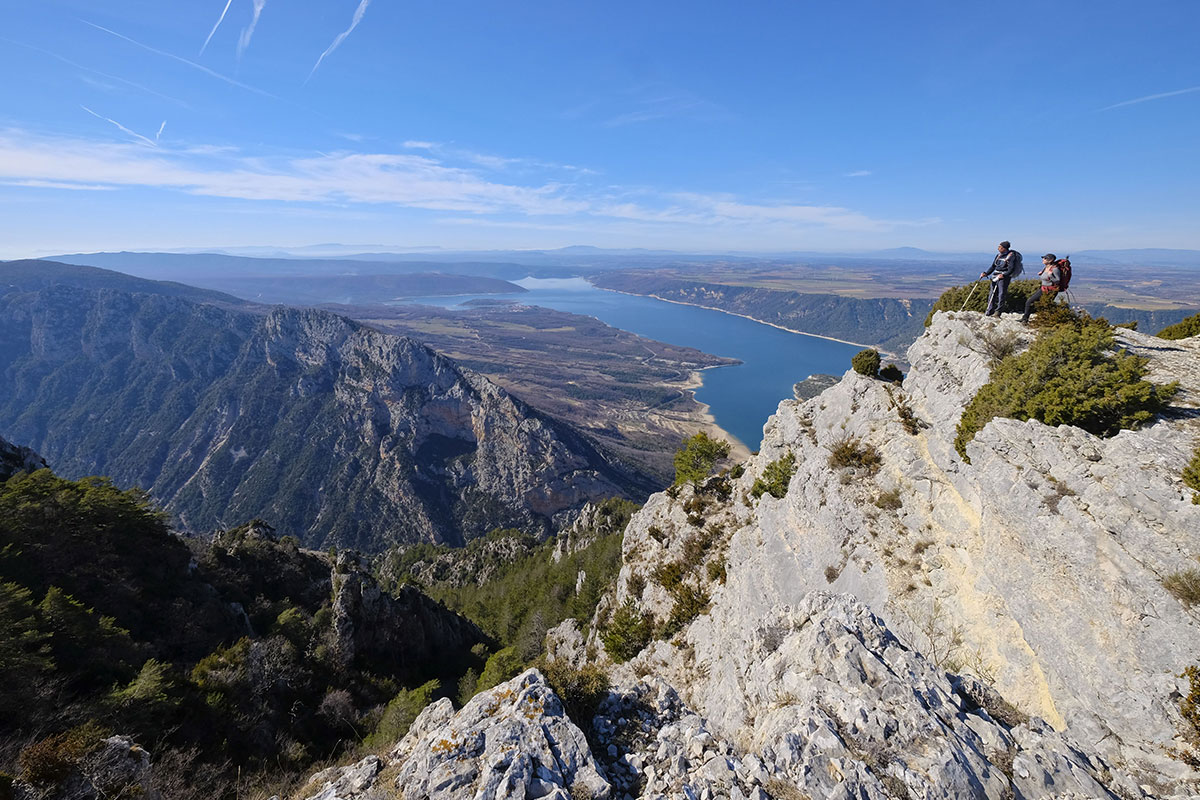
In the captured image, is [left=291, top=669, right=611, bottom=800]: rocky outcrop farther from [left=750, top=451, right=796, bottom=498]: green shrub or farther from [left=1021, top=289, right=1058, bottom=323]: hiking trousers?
[left=1021, top=289, right=1058, bottom=323]: hiking trousers

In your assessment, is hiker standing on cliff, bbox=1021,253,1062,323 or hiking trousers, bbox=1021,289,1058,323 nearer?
hiker standing on cliff, bbox=1021,253,1062,323

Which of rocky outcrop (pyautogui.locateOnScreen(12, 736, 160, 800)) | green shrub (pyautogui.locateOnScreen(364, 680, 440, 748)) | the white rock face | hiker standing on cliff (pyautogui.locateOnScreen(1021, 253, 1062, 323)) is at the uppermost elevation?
hiker standing on cliff (pyautogui.locateOnScreen(1021, 253, 1062, 323))

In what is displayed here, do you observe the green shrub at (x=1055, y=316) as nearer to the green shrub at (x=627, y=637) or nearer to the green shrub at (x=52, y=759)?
the green shrub at (x=627, y=637)

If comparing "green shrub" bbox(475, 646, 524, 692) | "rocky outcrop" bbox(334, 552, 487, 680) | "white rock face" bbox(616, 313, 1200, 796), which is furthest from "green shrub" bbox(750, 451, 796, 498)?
"rocky outcrop" bbox(334, 552, 487, 680)

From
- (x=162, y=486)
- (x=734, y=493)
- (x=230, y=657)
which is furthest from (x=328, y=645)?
(x=162, y=486)

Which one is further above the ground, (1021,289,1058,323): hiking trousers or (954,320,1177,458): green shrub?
(1021,289,1058,323): hiking trousers

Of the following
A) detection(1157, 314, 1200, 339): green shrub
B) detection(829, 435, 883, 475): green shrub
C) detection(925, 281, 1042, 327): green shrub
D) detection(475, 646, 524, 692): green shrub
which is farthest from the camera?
detection(475, 646, 524, 692): green shrub
